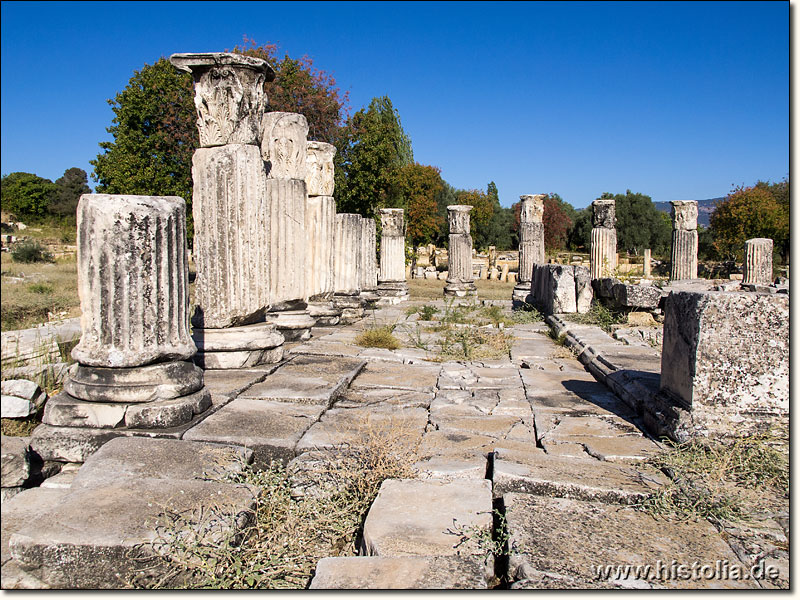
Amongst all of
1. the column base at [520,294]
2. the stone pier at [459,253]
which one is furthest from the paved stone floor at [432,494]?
the stone pier at [459,253]

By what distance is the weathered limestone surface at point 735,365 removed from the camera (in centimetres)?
349

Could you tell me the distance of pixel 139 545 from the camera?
8.05ft

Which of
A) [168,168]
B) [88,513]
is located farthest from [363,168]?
[88,513]

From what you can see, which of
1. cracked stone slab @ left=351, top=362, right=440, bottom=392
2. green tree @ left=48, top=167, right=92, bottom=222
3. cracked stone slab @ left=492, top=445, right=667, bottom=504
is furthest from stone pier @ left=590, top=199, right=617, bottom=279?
green tree @ left=48, top=167, right=92, bottom=222

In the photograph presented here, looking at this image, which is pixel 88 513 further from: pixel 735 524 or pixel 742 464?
pixel 742 464

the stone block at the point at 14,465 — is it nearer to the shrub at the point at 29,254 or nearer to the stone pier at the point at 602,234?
the stone pier at the point at 602,234

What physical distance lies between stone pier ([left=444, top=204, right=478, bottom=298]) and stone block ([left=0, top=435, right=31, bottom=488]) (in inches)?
573

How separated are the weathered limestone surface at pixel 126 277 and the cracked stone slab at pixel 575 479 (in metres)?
2.33

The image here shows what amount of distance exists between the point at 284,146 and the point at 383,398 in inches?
150

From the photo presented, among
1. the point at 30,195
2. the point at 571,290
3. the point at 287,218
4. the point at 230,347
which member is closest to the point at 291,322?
the point at 287,218

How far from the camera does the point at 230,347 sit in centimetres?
558

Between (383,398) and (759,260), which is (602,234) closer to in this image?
(759,260)

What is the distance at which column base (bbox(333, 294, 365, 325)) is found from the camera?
33.6 ft

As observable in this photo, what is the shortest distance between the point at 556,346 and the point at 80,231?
6.06 metres
